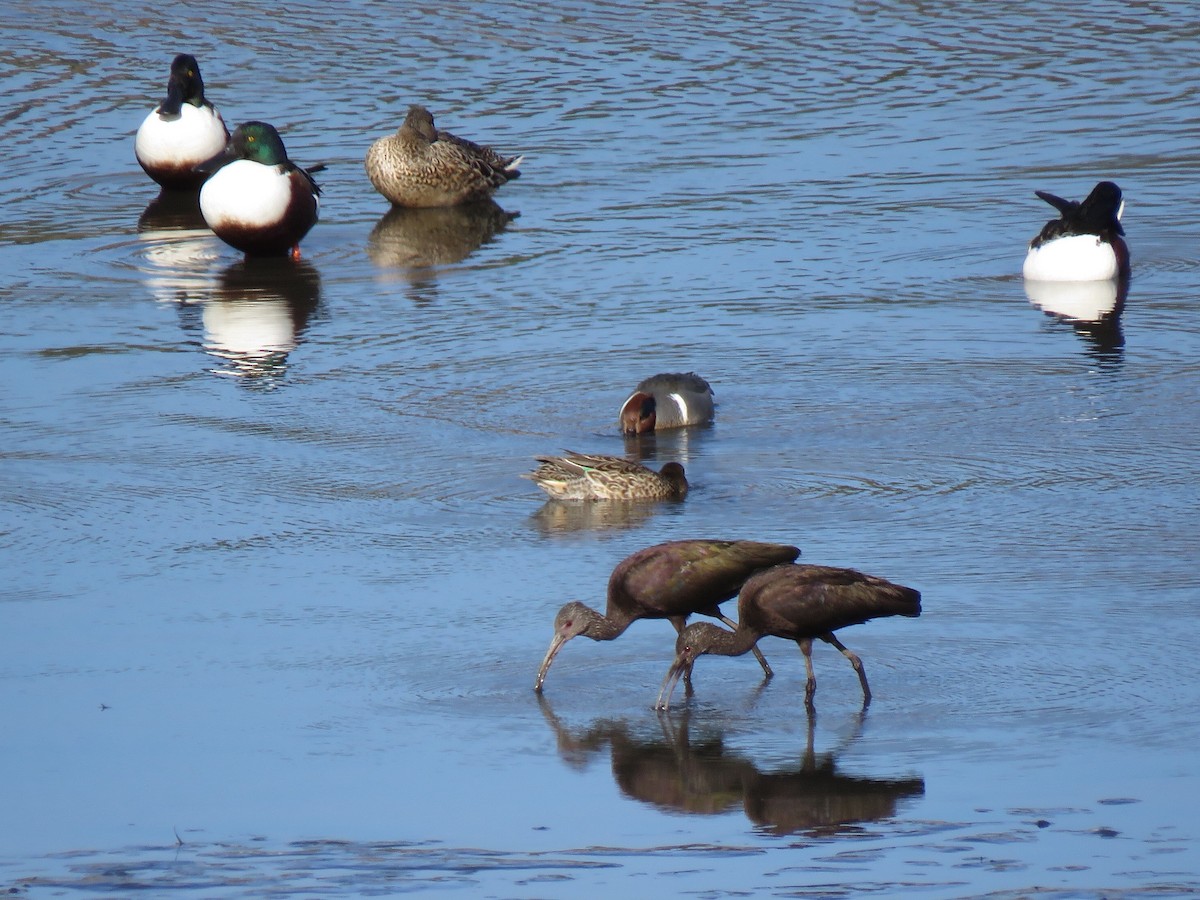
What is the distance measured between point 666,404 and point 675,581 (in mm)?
3940

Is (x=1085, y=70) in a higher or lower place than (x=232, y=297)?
higher

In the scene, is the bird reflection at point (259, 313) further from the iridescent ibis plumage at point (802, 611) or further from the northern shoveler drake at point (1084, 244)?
the iridescent ibis plumage at point (802, 611)

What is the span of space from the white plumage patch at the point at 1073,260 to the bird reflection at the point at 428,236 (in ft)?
15.6

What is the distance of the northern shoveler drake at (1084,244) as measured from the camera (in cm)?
1647

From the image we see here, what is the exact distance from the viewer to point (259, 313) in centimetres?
1631

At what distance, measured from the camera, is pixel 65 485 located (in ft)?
39.1

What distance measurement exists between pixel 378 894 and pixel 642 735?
199 cm

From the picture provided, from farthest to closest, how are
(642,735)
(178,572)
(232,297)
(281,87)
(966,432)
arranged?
(281,87) → (232,297) → (966,432) → (178,572) → (642,735)

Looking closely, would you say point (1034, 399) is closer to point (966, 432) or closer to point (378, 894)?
point (966, 432)

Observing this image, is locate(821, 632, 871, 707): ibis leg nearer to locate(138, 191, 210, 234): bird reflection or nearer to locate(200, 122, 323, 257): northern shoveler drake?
locate(200, 122, 323, 257): northern shoveler drake

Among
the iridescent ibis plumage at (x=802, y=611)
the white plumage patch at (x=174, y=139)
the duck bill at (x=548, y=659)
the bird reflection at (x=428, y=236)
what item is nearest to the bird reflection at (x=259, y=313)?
the bird reflection at (x=428, y=236)

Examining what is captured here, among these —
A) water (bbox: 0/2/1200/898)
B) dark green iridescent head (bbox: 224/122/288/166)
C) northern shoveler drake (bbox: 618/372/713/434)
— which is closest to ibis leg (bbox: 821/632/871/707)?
water (bbox: 0/2/1200/898)

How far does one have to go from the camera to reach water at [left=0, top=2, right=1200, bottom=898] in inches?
286

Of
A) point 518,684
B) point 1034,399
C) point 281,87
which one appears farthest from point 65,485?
point 281,87
